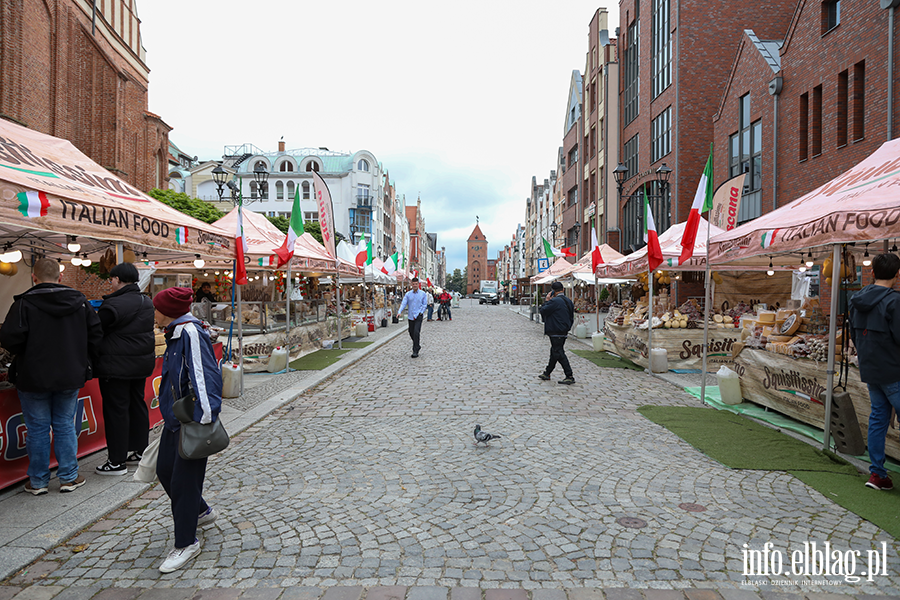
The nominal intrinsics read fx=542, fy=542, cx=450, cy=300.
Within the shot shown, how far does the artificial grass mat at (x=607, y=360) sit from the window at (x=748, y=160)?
29.2 feet

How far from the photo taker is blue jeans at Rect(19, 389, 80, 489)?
184 inches

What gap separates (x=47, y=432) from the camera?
4754 millimetres

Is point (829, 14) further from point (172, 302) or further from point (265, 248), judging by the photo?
point (172, 302)

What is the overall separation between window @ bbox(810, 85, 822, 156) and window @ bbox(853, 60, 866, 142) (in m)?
1.69

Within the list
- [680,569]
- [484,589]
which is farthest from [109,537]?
[680,569]

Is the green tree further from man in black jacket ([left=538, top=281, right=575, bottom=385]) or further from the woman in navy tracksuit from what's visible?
the woman in navy tracksuit

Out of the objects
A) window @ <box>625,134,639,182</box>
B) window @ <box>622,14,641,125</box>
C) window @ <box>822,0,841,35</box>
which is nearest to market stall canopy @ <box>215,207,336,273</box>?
window @ <box>822,0,841,35</box>

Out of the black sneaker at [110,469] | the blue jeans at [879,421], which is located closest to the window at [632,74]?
the blue jeans at [879,421]

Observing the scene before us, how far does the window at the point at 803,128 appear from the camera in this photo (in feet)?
55.6

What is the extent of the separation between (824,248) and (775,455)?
11.1 feet

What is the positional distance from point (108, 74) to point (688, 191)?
26712mm

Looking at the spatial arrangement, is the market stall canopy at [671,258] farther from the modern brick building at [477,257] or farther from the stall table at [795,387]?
the modern brick building at [477,257]

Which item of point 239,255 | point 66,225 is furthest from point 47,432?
point 239,255

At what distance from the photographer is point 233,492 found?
15.9 feet
